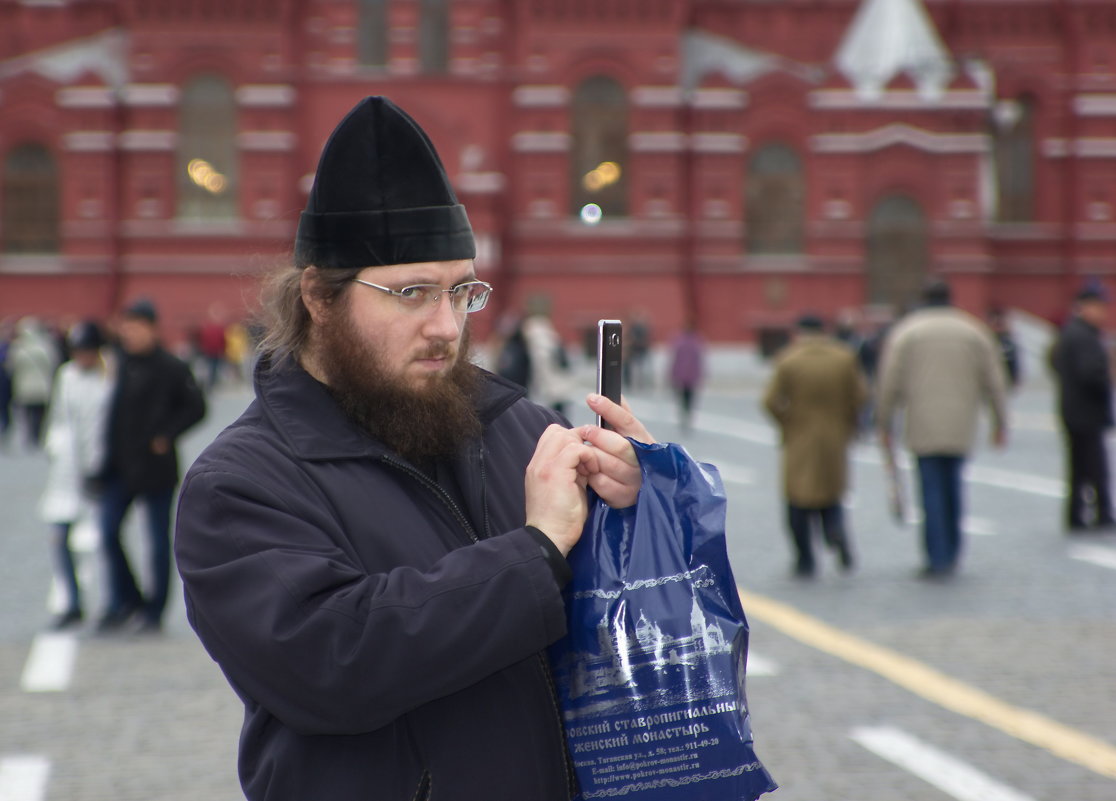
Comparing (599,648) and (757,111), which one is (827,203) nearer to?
(757,111)

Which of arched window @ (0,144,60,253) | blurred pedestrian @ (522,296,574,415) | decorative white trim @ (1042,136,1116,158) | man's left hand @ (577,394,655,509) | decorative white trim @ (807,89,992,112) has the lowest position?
blurred pedestrian @ (522,296,574,415)

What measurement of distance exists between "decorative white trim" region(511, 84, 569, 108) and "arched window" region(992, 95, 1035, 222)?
1223 centimetres

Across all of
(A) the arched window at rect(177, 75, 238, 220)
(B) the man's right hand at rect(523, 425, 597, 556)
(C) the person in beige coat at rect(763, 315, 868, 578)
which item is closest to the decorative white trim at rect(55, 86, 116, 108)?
(A) the arched window at rect(177, 75, 238, 220)

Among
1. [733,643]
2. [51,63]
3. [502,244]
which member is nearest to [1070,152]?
[502,244]

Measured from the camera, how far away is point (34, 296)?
38.8 m

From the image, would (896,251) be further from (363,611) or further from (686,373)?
(363,611)

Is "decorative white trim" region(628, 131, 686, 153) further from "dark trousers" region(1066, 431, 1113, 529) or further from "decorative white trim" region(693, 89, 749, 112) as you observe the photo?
"dark trousers" region(1066, 431, 1113, 529)

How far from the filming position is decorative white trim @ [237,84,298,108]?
3809 centimetres

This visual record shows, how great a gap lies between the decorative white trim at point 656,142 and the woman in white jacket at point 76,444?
30501 millimetres

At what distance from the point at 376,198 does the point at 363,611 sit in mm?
612

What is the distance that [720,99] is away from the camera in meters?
38.7

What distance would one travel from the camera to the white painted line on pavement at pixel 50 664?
7.32m

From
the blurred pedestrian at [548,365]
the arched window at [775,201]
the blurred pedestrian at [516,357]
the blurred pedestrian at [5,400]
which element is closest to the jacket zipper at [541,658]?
the blurred pedestrian at [516,357]

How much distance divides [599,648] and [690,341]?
21.1 metres
